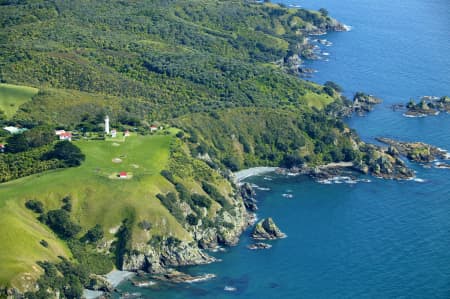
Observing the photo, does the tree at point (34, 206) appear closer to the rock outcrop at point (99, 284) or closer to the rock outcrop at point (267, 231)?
the rock outcrop at point (99, 284)

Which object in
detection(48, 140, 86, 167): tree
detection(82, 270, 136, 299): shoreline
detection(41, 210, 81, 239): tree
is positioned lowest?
detection(82, 270, 136, 299): shoreline

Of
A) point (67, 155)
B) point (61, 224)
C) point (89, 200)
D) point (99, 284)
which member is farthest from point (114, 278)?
point (67, 155)

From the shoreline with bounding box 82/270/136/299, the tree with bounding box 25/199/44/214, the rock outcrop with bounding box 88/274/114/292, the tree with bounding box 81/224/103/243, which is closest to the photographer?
the shoreline with bounding box 82/270/136/299

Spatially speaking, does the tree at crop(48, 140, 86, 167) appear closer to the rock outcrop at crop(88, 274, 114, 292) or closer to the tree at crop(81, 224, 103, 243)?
the tree at crop(81, 224, 103, 243)

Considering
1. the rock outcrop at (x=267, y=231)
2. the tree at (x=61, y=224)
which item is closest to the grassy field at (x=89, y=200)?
the tree at (x=61, y=224)

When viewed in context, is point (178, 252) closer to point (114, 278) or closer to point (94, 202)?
point (114, 278)

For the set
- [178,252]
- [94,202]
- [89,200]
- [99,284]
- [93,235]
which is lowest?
[99,284]

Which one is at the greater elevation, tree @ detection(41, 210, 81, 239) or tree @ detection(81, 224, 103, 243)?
tree @ detection(41, 210, 81, 239)

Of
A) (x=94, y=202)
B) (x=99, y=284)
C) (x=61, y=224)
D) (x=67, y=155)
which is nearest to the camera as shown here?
(x=99, y=284)

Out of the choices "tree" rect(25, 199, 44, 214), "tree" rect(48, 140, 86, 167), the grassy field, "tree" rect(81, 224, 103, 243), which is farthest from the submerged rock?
"tree" rect(25, 199, 44, 214)
